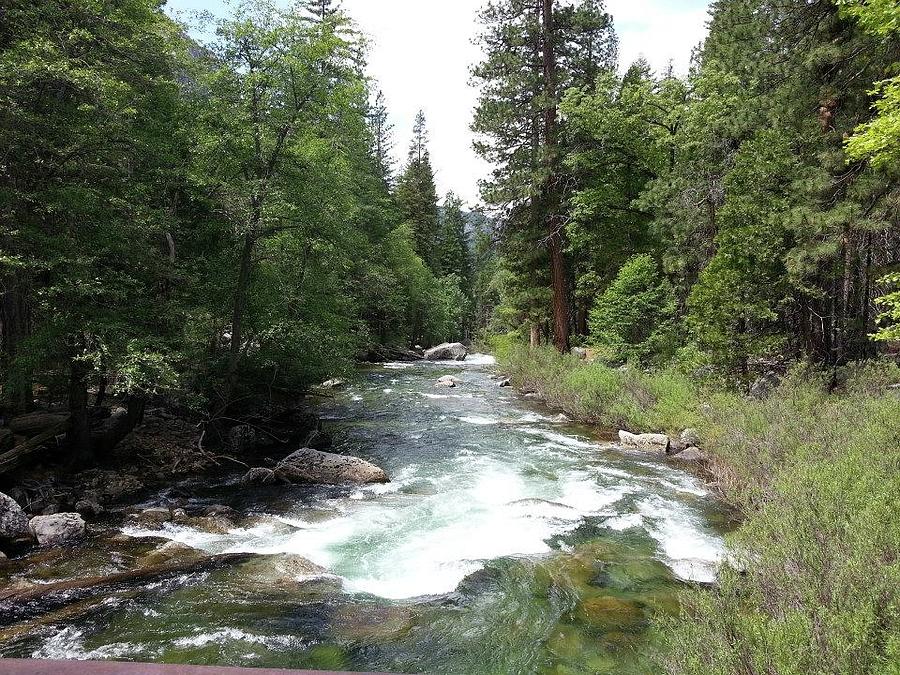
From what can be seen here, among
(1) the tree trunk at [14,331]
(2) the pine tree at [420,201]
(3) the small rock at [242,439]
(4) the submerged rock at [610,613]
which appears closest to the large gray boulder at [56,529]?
(1) the tree trunk at [14,331]

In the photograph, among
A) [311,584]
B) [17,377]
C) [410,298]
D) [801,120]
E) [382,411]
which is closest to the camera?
[311,584]

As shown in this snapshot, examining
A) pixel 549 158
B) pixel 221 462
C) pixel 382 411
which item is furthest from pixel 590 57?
pixel 221 462

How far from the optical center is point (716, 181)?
15.5m

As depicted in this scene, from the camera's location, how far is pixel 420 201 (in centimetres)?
5831

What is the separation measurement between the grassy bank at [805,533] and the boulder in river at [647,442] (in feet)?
2.07

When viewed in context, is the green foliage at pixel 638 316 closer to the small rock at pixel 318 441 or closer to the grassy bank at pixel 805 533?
the grassy bank at pixel 805 533

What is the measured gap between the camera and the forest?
5.86m

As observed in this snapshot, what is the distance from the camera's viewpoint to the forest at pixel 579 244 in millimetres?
5859

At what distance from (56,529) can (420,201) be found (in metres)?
53.2

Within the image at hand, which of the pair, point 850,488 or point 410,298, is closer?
point 850,488

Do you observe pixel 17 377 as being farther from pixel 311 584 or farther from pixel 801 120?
pixel 801 120

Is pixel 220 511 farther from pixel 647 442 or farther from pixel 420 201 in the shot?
pixel 420 201

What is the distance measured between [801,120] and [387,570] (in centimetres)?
1330

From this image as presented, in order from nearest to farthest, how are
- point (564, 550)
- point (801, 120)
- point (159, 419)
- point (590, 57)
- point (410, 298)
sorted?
point (564, 550), point (801, 120), point (159, 419), point (590, 57), point (410, 298)
